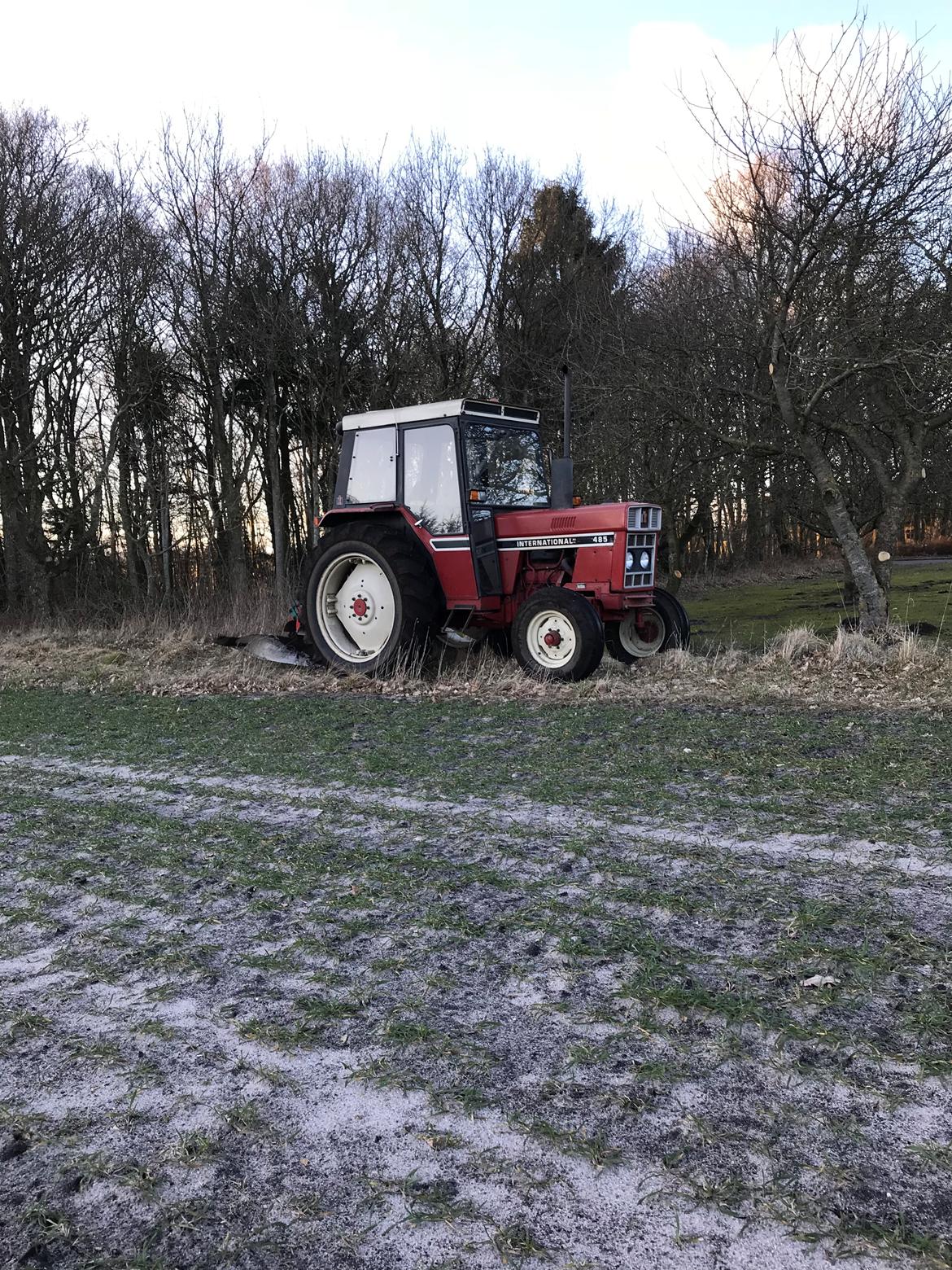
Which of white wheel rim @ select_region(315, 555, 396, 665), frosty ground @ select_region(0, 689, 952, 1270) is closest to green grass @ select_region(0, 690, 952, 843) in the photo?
frosty ground @ select_region(0, 689, 952, 1270)

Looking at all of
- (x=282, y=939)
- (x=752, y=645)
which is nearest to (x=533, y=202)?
(x=752, y=645)

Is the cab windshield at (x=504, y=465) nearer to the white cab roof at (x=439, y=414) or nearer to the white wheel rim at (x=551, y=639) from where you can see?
the white cab roof at (x=439, y=414)

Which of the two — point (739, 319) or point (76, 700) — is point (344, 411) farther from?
point (76, 700)

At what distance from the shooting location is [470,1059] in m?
2.38

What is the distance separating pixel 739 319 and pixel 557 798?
761 centimetres

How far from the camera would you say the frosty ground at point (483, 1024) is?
6.01 ft

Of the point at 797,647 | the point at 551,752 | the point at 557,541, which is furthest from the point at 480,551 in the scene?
the point at 551,752

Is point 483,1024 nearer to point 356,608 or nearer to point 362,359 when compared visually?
point 356,608

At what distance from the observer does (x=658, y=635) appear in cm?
974

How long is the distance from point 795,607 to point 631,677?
27.3 ft

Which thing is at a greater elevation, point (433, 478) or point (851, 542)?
point (433, 478)

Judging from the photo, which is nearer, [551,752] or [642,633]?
[551,752]

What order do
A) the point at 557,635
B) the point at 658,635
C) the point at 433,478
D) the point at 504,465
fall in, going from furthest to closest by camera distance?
1. the point at 658,635
2. the point at 504,465
3. the point at 433,478
4. the point at 557,635

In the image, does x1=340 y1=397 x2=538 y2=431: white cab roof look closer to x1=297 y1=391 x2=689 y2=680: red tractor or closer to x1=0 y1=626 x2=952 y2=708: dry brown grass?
x1=297 y1=391 x2=689 y2=680: red tractor
